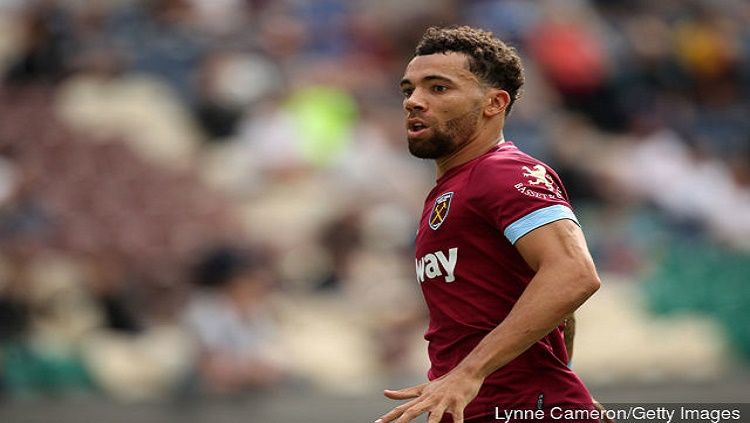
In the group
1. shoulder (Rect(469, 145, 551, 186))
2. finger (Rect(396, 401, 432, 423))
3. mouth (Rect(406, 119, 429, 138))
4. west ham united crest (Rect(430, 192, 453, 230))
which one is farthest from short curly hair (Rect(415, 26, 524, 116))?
finger (Rect(396, 401, 432, 423))

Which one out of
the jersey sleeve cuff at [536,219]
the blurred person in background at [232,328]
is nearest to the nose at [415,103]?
the jersey sleeve cuff at [536,219]

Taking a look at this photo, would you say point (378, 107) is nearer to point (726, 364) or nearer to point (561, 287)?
point (726, 364)

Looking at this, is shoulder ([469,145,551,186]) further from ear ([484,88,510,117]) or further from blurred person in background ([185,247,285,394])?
blurred person in background ([185,247,285,394])

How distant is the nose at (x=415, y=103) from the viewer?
4480 millimetres

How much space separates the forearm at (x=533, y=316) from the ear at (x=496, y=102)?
85 centimetres

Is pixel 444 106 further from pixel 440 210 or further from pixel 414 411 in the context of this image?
pixel 414 411

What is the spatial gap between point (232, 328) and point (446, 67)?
18.7 feet

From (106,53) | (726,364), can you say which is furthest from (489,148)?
(106,53)

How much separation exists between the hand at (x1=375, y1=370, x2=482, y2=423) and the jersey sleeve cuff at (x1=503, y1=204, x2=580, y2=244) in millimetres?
499

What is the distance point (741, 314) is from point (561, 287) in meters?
8.38

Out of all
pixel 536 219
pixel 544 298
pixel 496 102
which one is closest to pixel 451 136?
pixel 496 102

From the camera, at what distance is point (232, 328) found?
9.83 metres

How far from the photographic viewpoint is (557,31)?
14516 millimetres

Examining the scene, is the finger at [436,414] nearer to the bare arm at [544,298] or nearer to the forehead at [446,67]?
the bare arm at [544,298]
